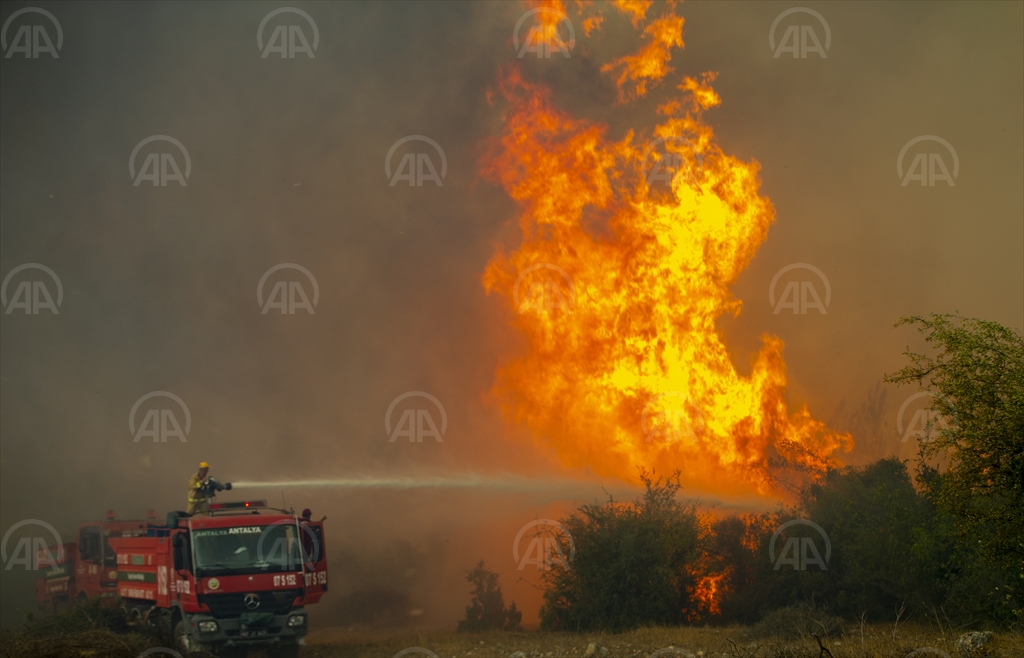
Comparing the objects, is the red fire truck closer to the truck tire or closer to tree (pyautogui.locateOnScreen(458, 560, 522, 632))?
the truck tire

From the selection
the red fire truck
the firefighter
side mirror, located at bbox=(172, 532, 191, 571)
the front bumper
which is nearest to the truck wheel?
the front bumper

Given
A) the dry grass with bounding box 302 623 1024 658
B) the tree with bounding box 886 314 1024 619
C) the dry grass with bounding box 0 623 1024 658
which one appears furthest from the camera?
the dry grass with bounding box 302 623 1024 658

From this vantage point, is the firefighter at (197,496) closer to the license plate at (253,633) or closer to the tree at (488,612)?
the license plate at (253,633)

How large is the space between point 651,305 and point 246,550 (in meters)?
16.9

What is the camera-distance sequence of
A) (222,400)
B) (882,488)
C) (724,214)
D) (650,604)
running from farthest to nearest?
1. (222,400)
2. (724,214)
3. (650,604)
4. (882,488)

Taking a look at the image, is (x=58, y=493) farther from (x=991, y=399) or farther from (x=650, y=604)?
(x=991, y=399)

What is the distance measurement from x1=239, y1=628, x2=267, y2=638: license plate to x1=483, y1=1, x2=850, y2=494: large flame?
45.3ft

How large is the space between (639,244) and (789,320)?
11.7m

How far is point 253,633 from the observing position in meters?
18.5

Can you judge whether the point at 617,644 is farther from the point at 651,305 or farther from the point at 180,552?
the point at 651,305

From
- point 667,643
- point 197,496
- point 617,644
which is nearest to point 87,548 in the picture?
point 197,496

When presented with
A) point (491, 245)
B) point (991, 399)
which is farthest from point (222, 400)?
point (991, 399)

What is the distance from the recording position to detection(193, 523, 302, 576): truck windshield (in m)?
18.7

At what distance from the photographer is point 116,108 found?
52.6 meters
